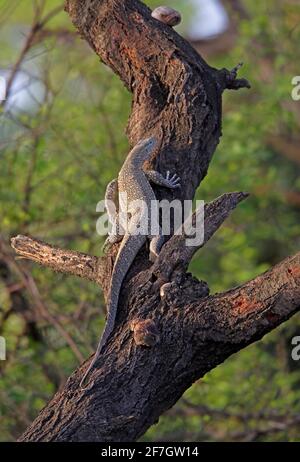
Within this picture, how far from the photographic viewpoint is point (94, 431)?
339 centimetres

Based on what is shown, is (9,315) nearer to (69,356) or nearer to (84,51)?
(69,356)

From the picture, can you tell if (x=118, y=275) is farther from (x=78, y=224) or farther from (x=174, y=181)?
(x=78, y=224)

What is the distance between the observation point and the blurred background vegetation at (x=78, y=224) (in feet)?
22.0

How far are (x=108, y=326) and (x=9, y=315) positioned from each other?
3264 millimetres

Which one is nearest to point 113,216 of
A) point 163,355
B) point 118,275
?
point 118,275

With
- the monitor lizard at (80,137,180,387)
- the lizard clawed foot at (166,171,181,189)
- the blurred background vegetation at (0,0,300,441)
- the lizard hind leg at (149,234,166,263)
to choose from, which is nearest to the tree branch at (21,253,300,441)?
the monitor lizard at (80,137,180,387)

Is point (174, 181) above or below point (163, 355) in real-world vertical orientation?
above

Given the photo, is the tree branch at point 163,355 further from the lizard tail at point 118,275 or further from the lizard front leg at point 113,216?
the lizard front leg at point 113,216

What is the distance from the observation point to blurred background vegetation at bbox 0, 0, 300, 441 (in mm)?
A: 6703

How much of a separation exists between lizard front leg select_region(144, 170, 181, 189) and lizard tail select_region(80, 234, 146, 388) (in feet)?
0.86

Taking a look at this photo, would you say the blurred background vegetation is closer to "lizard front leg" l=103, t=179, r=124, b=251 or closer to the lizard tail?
"lizard front leg" l=103, t=179, r=124, b=251

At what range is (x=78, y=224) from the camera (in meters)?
7.27

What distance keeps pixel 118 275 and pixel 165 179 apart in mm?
623

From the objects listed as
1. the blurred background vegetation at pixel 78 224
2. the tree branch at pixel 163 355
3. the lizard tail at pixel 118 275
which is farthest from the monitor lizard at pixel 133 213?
the blurred background vegetation at pixel 78 224
